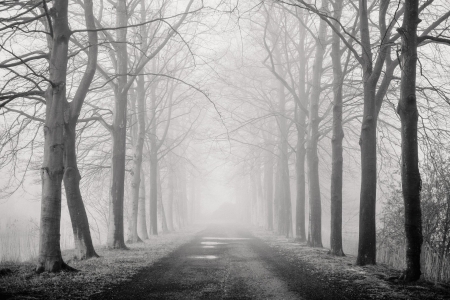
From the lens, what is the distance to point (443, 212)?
9609 millimetres

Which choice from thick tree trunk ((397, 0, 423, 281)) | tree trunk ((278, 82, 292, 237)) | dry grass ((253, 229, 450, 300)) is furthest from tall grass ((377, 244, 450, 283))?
tree trunk ((278, 82, 292, 237))

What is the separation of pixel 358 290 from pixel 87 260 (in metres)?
6.57

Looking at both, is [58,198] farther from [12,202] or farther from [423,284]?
[12,202]

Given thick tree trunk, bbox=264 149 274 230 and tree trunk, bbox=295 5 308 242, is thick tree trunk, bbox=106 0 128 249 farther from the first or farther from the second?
thick tree trunk, bbox=264 149 274 230

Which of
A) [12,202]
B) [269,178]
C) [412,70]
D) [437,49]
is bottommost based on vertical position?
[12,202]

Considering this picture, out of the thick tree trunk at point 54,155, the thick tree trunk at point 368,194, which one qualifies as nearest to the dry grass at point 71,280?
the thick tree trunk at point 54,155

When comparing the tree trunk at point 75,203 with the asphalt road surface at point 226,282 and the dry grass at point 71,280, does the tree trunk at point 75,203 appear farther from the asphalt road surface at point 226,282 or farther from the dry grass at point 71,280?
the asphalt road surface at point 226,282

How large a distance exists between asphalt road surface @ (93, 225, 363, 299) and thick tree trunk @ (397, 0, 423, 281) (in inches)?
65.6

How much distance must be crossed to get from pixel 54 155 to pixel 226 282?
433 cm

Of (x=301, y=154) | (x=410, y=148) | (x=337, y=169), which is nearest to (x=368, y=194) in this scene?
(x=410, y=148)

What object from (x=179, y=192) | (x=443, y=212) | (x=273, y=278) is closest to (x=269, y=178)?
(x=179, y=192)

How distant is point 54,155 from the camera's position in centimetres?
819

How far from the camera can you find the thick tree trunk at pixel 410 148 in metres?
7.20

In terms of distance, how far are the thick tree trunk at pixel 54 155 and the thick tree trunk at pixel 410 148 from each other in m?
6.73
